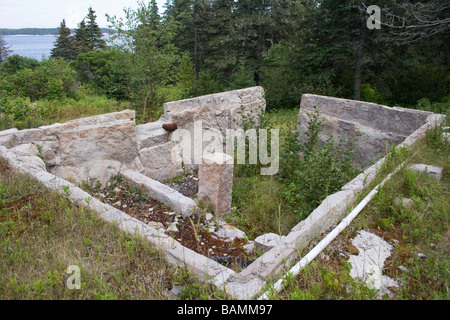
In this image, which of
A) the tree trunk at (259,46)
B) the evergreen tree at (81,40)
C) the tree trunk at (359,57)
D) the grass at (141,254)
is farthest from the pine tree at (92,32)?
the grass at (141,254)

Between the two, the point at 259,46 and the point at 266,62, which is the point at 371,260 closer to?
the point at 266,62

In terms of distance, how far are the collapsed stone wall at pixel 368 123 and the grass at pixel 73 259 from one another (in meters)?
3.95

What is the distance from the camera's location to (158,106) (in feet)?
32.1

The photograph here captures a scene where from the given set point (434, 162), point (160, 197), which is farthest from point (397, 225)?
point (160, 197)

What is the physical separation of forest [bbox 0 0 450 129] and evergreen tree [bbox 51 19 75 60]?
10634 millimetres

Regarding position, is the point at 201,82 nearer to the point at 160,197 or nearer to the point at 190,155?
the point at 190,155

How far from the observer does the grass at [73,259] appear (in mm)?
2029

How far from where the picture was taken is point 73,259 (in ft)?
7.45

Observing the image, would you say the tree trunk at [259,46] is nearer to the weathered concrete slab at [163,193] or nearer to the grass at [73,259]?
the weathered concrete slab at [163,193]

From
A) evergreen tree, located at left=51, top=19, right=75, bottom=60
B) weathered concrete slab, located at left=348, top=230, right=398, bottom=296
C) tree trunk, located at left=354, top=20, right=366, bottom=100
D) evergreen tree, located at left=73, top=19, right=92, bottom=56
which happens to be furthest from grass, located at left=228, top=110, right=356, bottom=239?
evergreen tree, located at left=51, top=19, right=75, bottom=60

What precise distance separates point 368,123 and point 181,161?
11.4 ft

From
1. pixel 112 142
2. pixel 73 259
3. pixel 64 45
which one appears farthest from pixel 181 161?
pixel 64 45

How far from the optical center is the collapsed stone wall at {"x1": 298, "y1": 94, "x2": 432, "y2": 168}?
5.43 meters
